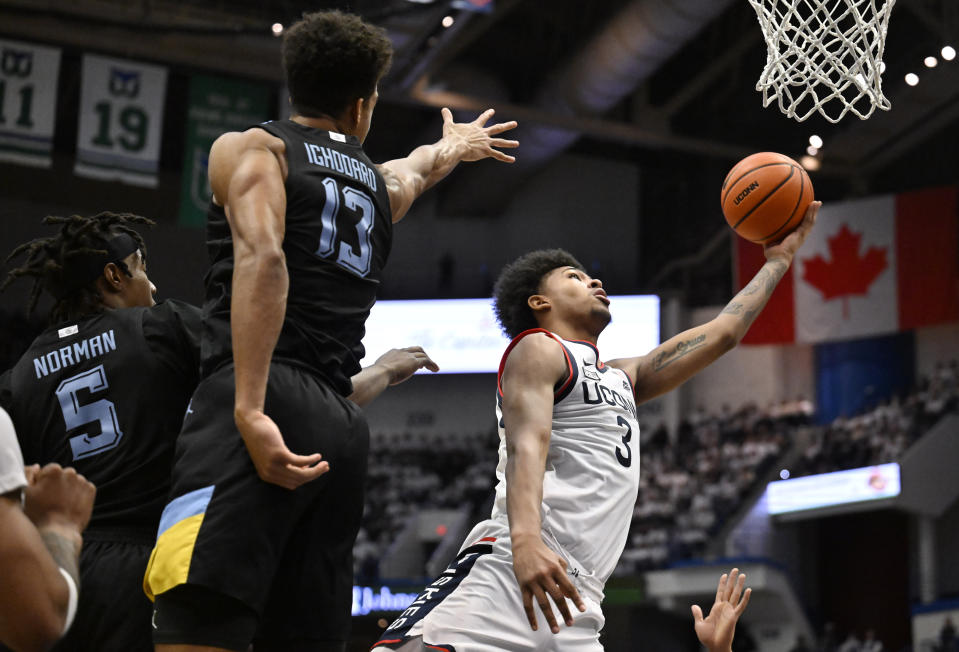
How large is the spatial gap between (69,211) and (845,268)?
1518 centimetres

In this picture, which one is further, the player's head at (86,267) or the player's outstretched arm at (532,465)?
the player's head at (86,267)

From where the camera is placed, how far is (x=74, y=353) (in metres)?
3.05

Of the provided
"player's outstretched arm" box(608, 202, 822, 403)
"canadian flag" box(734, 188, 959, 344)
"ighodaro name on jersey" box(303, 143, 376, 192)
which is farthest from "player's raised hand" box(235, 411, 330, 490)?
"canadian flag" box(734, 188, 959, 344)

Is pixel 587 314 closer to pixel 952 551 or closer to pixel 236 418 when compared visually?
pixel 236 418

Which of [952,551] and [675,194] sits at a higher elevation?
[675,194]

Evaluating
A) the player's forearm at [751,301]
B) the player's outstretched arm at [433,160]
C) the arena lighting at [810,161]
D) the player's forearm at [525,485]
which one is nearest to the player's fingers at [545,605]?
the player's forearm at [525,485]

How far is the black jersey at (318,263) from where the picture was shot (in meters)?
2.54

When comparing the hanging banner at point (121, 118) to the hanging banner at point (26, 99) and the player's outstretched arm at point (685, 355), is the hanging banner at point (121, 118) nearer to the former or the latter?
the hanging banner at point (26, 99)

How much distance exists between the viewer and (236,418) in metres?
2.34

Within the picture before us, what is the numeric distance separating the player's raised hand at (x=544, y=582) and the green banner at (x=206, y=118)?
44.0 feet

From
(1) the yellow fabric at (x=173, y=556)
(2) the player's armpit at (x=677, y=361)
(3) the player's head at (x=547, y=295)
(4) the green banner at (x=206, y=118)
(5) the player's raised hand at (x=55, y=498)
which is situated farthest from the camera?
(4) the green banner at (x=206, y=118)

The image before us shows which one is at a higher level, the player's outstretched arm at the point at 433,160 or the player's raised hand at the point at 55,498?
the player's outstretched arm at the point at 433,160

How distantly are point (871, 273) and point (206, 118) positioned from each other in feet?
37.8

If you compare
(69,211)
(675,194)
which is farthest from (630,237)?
(69,211)
